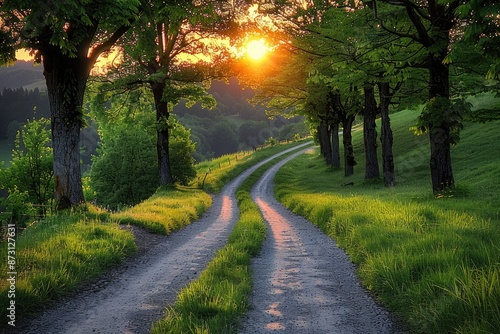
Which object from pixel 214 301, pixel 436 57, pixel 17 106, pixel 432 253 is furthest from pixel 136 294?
pixel 17 106

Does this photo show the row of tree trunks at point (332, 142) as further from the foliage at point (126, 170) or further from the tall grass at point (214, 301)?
the tall grass at point (214, 301)

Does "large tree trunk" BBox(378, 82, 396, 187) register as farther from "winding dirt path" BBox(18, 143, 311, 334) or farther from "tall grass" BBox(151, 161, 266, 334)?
"tall grass" BBox(151, 161, 266, 334)

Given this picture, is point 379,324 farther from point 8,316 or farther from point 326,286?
point 8,316

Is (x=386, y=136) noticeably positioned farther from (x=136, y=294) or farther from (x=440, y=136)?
(x=136, y=294)

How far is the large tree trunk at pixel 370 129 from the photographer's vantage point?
25594 millimetres

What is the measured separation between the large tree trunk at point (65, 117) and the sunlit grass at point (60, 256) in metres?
1.58

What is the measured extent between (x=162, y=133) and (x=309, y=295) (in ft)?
79.9

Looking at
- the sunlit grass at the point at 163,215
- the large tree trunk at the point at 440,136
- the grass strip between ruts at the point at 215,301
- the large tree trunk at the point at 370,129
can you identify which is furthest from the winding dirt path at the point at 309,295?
the large tree trunk at the point at 370,129

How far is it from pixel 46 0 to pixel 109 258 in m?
5.93

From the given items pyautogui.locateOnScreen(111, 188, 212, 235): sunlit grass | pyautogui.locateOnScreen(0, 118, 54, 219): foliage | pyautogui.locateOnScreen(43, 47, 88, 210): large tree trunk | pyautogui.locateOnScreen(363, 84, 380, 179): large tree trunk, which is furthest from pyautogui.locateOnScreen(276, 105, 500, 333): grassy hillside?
pyautogui.locateOnScreen(0, 118, 54, 219): foliage

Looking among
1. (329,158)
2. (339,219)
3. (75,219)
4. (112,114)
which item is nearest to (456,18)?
(339,219)

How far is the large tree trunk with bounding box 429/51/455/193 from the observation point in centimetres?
1427

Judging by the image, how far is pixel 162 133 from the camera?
29.3 m

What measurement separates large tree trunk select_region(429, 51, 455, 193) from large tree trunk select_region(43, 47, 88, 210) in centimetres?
1341
